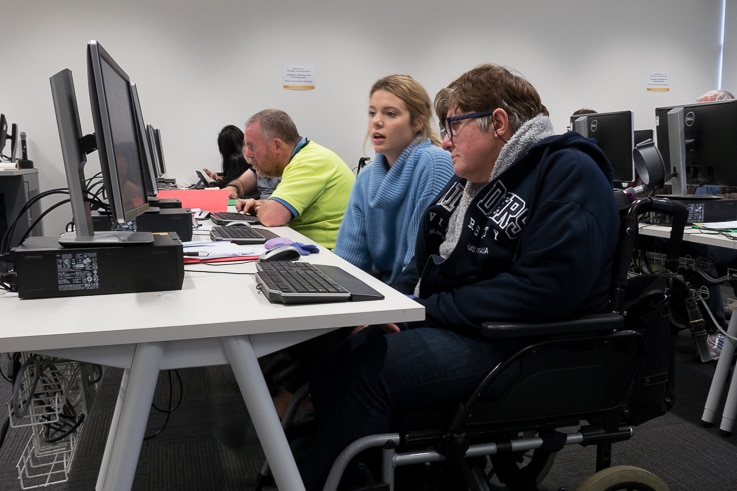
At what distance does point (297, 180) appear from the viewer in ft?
8.14

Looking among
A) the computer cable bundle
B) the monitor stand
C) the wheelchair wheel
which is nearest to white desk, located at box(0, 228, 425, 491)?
the monitor stand

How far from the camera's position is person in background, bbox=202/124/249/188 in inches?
209

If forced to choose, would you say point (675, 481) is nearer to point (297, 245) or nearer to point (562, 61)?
point (297, 245)

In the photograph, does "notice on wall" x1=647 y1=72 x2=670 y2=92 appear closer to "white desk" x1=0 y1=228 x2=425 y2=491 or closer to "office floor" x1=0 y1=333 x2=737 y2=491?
"office floor" x1=0 y1=333 x2=737 y2=491

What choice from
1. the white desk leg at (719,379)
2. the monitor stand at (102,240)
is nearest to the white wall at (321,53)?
the monitor stand at (102,240)

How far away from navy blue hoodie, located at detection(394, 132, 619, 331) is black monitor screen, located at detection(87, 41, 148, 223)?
68 cm

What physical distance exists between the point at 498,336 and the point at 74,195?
0.88 meters

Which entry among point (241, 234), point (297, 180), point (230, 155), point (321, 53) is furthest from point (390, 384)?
point (321, 53)

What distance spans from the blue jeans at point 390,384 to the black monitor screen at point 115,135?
0.56 meters

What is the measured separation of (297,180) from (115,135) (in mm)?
1252

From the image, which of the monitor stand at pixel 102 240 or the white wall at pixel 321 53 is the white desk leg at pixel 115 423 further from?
the white wall at pixel 321 53

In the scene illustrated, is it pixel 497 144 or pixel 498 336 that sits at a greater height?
pixel 497 144

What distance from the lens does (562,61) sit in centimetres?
650

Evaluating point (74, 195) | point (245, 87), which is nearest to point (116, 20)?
point (245, 87)
